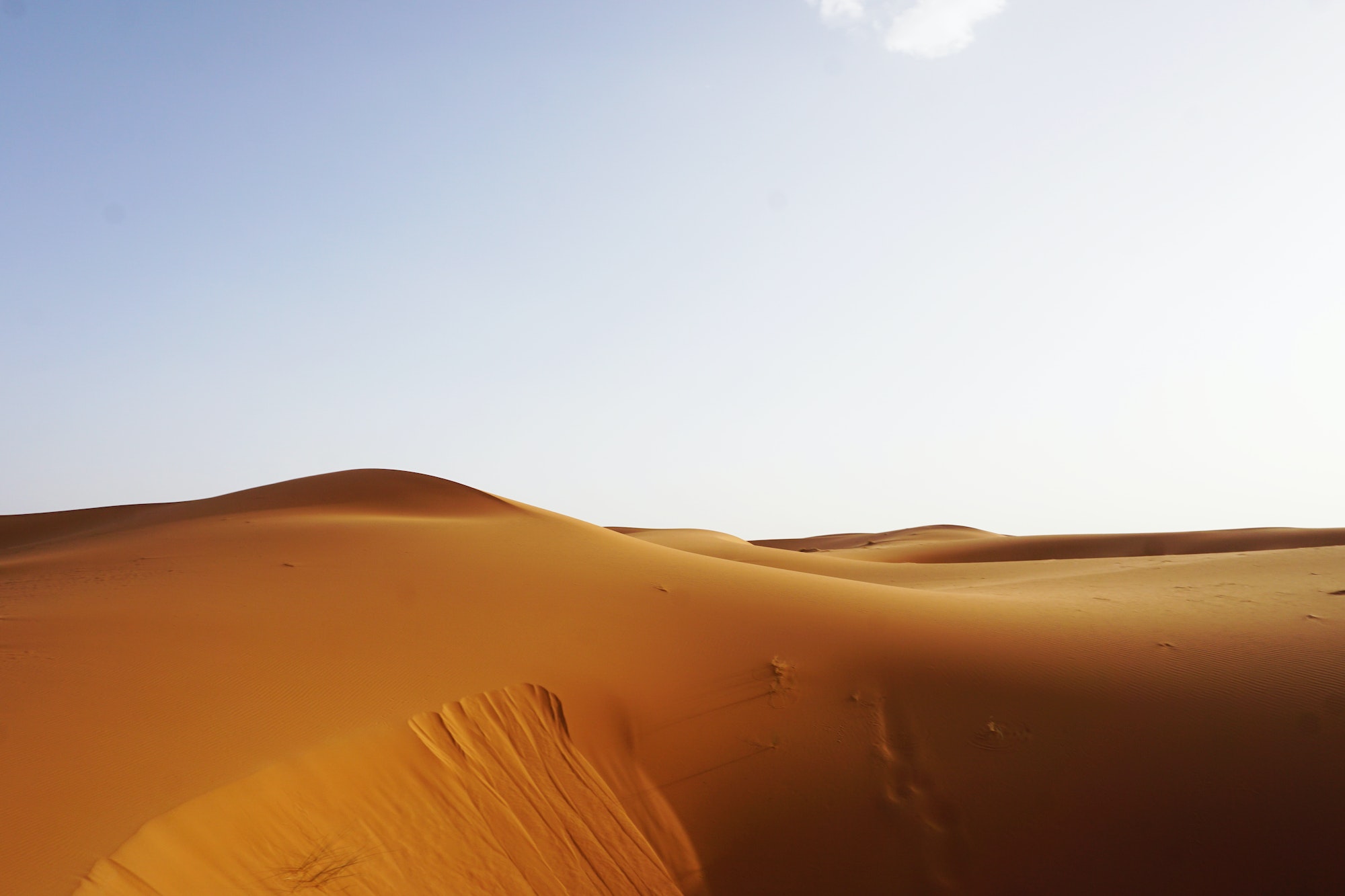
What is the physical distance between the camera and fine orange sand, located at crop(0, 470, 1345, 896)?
4.86 metres

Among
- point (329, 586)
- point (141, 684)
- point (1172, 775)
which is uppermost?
point (329, 586)

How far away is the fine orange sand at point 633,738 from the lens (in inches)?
191

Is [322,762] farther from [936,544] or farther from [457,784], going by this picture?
[936,544]

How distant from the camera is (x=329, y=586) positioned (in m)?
8.93

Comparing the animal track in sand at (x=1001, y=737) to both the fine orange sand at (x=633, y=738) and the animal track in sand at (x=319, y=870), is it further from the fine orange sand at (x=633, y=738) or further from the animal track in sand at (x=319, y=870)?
the animal track in sand at (x=319, y=870)

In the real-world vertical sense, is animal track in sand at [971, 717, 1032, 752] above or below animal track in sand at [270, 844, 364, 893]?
above

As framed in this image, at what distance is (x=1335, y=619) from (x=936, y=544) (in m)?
23.1

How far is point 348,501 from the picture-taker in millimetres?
16750

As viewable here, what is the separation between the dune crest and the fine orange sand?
21 mm

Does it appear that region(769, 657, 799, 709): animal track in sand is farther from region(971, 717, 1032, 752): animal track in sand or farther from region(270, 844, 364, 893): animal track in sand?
region(270, 844, 364, 893): animal track in sand

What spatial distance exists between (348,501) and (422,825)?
40.9 ft

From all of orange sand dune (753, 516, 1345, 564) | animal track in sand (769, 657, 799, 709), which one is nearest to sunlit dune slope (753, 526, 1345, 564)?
orange sand dune (753, 516, 1345, 564)

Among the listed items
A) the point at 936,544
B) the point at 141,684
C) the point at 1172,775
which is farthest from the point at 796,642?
the point at 936,544

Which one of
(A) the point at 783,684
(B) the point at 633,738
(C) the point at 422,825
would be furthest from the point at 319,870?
(A) the point at 783,684
